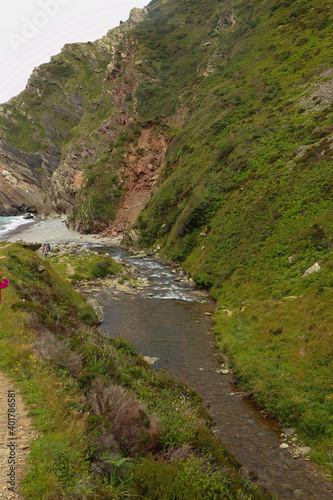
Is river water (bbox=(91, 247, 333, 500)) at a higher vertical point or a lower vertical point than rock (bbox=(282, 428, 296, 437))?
higher

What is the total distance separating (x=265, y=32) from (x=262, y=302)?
6694 cm

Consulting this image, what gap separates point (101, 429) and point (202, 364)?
10136 mm

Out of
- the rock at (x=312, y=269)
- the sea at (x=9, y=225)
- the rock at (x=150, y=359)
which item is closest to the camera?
the rock at (x=150, y=359)

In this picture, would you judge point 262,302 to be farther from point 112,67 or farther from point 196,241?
point 112,67

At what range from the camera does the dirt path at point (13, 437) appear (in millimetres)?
4215

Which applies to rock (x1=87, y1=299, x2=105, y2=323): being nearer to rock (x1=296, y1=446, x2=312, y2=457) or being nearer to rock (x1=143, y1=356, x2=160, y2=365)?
rock (x1=143, y1=356, x2=160, y2=365)

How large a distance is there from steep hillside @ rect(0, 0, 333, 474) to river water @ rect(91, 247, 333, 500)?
938 mm

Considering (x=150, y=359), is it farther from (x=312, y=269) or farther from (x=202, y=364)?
(x=312, y=269)

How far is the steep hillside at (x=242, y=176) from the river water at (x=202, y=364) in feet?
3.08

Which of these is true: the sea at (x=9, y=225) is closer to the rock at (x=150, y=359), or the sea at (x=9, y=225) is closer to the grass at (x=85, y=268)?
the grass at (x=85, y=268)

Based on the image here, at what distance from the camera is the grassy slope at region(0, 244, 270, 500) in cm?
468

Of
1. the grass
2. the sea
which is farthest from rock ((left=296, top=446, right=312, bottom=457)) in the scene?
the sea

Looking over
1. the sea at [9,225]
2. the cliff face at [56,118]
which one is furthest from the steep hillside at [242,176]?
the sea at [9,225]

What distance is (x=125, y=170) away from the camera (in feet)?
243
